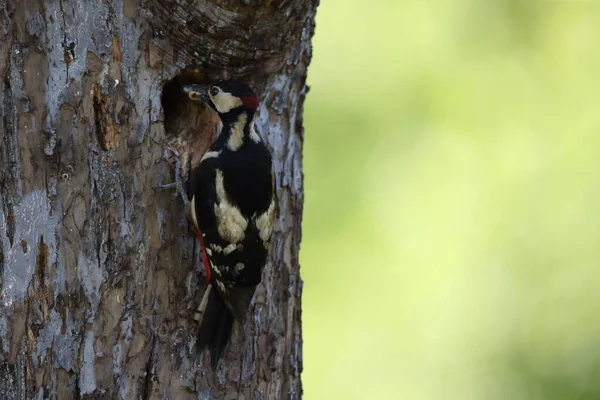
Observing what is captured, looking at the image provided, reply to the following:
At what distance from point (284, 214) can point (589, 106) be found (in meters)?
3.15

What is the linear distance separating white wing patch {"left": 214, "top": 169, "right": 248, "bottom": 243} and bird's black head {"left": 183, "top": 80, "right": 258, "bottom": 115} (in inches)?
8.9

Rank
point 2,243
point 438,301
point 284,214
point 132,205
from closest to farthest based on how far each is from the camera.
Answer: point 2,243
point 132,205
point 284,214
point 438,301

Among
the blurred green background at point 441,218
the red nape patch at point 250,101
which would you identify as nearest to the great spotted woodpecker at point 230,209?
the red nape patch at point 250,101

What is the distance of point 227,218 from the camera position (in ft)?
10.9

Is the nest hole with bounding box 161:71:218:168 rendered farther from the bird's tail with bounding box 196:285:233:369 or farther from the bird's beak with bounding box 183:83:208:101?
the bird's tail with bounding box 196:285:233:369

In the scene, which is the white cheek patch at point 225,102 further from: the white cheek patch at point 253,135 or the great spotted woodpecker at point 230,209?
the white cheek patch at point 253,135

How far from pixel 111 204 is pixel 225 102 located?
1.92 ft

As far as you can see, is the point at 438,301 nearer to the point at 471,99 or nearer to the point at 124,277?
the point at 471,99

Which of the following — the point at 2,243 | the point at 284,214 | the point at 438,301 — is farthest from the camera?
the point at 438,301

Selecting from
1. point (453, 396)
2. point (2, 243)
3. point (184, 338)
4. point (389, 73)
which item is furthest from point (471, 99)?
point (2, 243)

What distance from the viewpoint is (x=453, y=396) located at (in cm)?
565

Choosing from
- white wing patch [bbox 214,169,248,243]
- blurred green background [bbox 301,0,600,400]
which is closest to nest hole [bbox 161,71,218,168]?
white wing patch [bbox 214,169,248,243]

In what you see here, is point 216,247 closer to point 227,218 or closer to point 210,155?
point 227,218

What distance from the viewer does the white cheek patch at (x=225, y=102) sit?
128 inches
